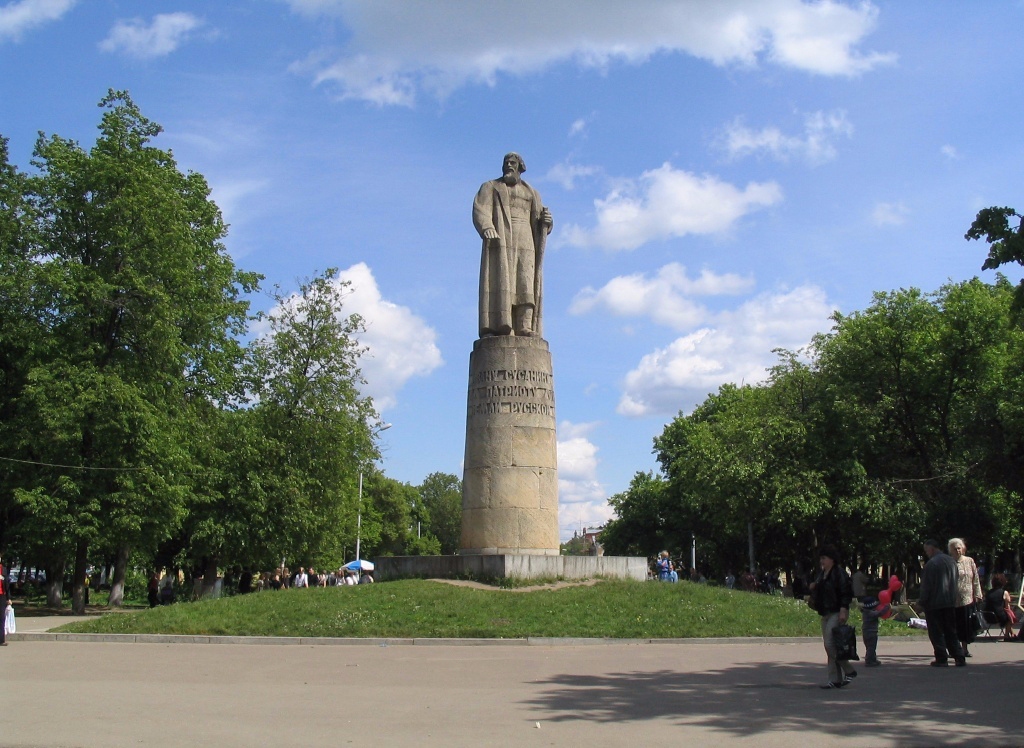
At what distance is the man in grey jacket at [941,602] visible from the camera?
37.4 feet

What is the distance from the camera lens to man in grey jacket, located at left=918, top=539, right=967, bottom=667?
11.4m

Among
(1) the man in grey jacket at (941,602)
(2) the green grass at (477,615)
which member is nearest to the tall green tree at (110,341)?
(2) the green grass at (477,615)

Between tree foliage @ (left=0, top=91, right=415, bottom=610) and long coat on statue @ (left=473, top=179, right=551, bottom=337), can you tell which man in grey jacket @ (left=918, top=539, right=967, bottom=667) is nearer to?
long coat on statue @ (left=473, top=179, right=551, bottom=337)

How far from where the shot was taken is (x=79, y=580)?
89.8 feet

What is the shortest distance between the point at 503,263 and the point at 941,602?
1198cm

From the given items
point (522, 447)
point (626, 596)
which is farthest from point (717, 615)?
point (522, 447)

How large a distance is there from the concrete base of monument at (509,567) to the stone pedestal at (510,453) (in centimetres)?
64

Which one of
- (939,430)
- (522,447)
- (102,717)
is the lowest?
(102,717)

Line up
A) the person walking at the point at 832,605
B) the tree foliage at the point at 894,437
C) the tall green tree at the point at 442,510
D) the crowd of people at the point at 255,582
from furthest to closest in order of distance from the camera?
the tall green tree at the point at 442,510, the tree foliage at the point at 894,437, the crowd of people at the point at 255,582, the person walking at the point at 832,605

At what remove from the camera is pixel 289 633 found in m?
16.2

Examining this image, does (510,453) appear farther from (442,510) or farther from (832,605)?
(442,510)

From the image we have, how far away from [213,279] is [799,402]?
2157 centimetres

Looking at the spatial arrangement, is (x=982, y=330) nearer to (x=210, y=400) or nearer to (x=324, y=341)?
(x=324, y=341)

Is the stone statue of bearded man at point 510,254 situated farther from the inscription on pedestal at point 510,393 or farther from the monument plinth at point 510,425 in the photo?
the inscription on pedestal at point 510,393
